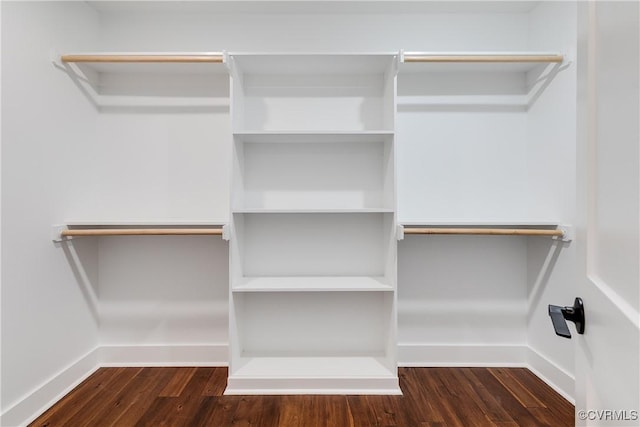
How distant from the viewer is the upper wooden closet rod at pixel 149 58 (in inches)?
74.2

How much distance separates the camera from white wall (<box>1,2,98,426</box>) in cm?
160

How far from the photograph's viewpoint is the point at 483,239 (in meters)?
2.22

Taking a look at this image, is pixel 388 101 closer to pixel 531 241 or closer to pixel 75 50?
pixel 531 241

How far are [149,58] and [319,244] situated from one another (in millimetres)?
1411

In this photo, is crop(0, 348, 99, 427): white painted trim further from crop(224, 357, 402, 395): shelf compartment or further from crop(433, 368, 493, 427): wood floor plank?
crop(433, 368, 493, 427): wood floor plank

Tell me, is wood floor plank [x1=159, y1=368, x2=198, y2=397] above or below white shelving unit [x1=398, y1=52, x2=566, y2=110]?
below

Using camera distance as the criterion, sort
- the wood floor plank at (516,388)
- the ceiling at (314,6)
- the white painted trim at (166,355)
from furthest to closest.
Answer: the white painted trim at (166,355) → the ceiling at (314,6) → the wood floor plank at (516,388)

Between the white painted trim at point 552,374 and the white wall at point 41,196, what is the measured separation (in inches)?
105

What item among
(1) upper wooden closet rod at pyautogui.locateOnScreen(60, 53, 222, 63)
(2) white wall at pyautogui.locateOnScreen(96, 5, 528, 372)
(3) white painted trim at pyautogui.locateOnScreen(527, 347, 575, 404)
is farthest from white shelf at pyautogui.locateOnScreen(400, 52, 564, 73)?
(3) white painted trim at pyautogui.locateOnScreen(527, 347, 575, 404)

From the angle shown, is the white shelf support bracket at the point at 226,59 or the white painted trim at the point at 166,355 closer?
the white shelf support bracket at the point at 226,59

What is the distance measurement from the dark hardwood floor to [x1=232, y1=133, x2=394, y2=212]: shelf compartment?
42.2 inches

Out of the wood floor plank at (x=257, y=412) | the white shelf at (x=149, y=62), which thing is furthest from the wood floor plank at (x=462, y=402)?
the white shelf at (x=149, y=62)

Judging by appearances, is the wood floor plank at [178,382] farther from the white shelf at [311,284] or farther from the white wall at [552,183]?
the white wall at [552,183]

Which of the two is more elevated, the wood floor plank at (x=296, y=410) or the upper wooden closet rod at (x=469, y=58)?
the upper wooden closet rod at (x=469, y=58)
